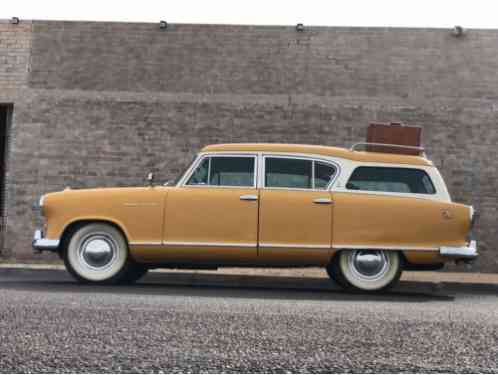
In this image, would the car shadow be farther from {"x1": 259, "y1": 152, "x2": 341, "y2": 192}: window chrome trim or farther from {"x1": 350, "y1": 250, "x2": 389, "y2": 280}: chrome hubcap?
{"x1": 259, "y1": 152, "x2": 341, "y2": 192}: window chrome trim

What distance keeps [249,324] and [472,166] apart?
946 cm

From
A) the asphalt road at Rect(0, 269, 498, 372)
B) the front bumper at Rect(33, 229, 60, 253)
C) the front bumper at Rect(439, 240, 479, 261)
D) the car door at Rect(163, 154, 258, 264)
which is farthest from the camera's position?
the front bumper at Rect(33, 229, 60, 253)

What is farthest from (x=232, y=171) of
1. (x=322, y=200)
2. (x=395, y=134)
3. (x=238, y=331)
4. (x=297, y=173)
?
(x=238, y=331)

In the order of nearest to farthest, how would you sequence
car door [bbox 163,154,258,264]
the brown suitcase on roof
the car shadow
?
the car shadow, car door [bbox 163,154,258,264], the brown suitcase on roof

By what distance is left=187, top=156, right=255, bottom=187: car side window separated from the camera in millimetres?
8406

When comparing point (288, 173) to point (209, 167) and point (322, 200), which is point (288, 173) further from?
point (209, 167)

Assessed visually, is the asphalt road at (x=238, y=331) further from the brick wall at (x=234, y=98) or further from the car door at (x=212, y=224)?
the brick wall at (x=234, y=98)

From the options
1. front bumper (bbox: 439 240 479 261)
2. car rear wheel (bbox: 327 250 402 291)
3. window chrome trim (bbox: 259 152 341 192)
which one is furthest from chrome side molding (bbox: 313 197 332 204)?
front bumper (bbox: 439 240 479 261)

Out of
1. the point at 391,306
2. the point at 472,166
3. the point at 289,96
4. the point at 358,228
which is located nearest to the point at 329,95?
the point at 289,96

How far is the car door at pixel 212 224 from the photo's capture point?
8.20 m

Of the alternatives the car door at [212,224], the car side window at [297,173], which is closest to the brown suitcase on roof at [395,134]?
the car side window at [297,173]

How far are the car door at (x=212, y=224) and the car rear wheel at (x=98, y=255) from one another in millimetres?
570

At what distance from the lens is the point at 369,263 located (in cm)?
822

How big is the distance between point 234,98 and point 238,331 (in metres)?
9.48
